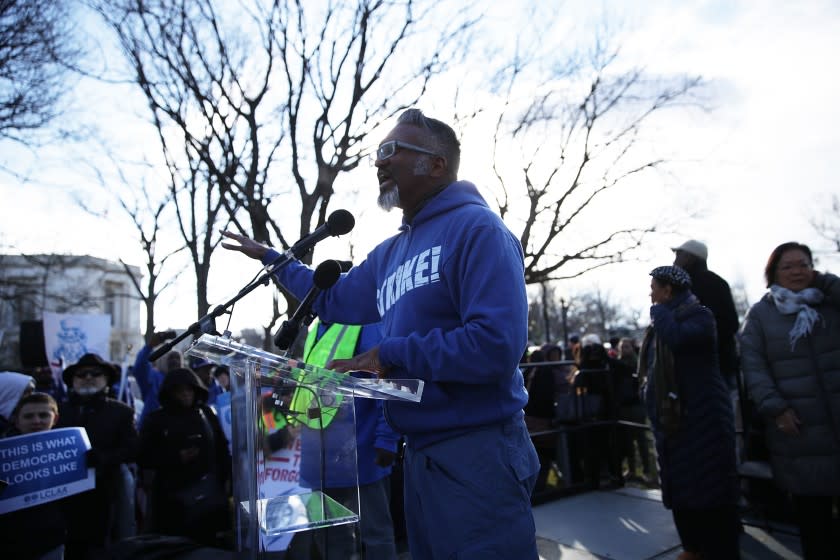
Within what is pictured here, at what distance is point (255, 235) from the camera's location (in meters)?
10.9

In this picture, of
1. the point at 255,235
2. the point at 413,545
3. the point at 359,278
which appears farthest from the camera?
the point at 255,235

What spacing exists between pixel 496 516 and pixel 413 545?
1.28 feet

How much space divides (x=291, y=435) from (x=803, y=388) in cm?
331

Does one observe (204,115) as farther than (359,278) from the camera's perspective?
Yes

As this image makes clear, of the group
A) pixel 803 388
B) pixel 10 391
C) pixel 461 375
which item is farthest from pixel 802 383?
pixel 10 391

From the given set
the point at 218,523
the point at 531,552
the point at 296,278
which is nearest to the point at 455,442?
the point at 531,552

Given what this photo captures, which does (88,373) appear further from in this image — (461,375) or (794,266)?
(794,266)

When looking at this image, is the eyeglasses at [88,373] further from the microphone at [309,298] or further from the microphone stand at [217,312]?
the microphone at [309,298]

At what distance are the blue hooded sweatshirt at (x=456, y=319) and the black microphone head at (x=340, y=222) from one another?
1.55 feet

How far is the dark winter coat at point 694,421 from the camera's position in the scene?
3.76m

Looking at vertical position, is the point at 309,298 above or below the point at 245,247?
below

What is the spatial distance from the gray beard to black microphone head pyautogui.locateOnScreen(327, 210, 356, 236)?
26 cm

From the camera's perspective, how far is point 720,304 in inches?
181

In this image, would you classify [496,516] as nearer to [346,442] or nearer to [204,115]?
[346,442]
